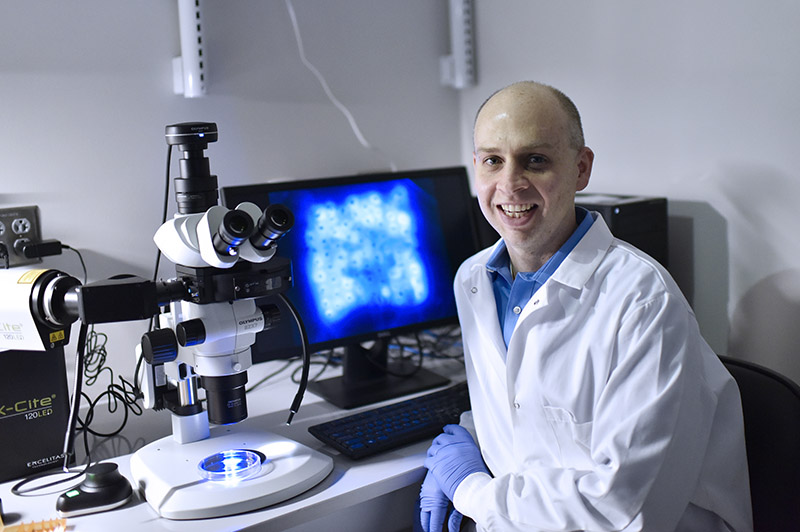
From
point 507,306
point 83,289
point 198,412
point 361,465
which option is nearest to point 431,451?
point 361,465

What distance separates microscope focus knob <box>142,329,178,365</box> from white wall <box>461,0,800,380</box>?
125 cm

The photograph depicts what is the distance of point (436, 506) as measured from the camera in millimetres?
1354

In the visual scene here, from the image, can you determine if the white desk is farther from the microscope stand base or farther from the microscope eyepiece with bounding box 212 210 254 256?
the microscope eyepiece with bounding box 212 210 254 256

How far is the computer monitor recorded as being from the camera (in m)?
1.67

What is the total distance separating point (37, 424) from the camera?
1.38 m

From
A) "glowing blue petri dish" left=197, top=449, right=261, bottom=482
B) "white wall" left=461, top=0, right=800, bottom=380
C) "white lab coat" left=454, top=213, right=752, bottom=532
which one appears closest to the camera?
"white lab coat" left=454, top=213, right=752, bottom=532

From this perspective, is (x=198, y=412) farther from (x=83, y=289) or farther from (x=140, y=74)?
(x=140, y=74)

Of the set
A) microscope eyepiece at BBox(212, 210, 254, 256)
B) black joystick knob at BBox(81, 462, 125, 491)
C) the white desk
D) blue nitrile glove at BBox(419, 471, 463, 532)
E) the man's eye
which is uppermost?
the man's eye

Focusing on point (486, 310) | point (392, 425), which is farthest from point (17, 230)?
point (486, 310)

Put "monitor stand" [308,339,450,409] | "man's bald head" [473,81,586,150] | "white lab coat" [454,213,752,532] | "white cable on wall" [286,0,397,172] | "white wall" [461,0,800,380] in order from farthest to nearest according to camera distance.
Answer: "white cable on wall" [286,0,397,172]
"monitor stand" [308,339,450,409]
"white wall" [461,0,800,380]
"man's bald head" [473,81,586,150]
"white lab coat" [454,213,752,532]

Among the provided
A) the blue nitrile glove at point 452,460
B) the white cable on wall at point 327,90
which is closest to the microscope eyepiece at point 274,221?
the blue nitrile glove at point 452,460

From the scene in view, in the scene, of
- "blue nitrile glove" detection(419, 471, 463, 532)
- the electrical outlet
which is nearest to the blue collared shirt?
"blue nitrile glove" detection(419, 471, 463, 532)

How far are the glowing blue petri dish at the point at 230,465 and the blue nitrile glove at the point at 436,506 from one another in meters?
0.32

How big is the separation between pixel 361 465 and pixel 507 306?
0.44 meters
